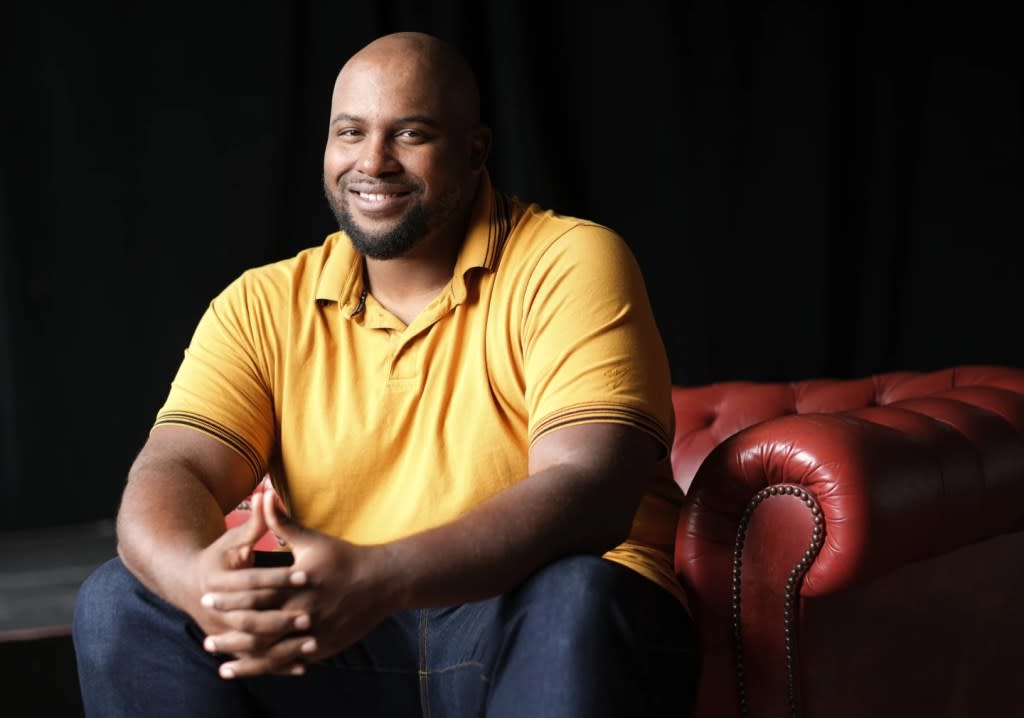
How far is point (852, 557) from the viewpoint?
4.72 feet

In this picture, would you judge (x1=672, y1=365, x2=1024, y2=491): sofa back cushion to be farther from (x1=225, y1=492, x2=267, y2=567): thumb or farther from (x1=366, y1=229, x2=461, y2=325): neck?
(x1=225, y1=492, x2=267, y2=567): thumb

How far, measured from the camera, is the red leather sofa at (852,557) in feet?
4.82

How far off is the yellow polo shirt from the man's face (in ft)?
0.20

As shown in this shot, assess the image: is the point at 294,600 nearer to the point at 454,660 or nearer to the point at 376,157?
the point at 454,660

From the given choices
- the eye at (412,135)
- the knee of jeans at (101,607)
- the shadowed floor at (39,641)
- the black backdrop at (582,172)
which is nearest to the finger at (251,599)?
the knee of jeans at (101,607)

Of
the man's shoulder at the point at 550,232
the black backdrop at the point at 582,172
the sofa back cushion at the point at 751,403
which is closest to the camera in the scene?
the man's shoulder at the point at 550,232

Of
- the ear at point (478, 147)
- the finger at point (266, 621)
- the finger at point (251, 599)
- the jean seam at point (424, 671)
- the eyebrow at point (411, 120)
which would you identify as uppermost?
the eyebrow at point (411, 120)

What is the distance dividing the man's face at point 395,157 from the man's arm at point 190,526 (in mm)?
389

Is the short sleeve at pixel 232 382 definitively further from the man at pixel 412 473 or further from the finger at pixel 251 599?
the finger at pixel 251 599

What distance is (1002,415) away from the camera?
180cm

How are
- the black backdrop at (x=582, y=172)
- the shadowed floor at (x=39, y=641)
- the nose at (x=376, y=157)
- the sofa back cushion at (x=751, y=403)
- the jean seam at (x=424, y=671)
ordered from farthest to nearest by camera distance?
1. the black backdrop at (x=582, y=172)
2. the sofa back cushion at (x=751, y=403)
3. the shadowed floor at (x=39, y=641)
4. the nose at (x=376, y=157)
5. the jean seam at (x=424, y=671)

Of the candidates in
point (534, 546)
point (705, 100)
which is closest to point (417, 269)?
point (534, 546)

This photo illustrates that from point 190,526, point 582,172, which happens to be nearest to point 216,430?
point 190,526

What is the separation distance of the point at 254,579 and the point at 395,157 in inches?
29.2
